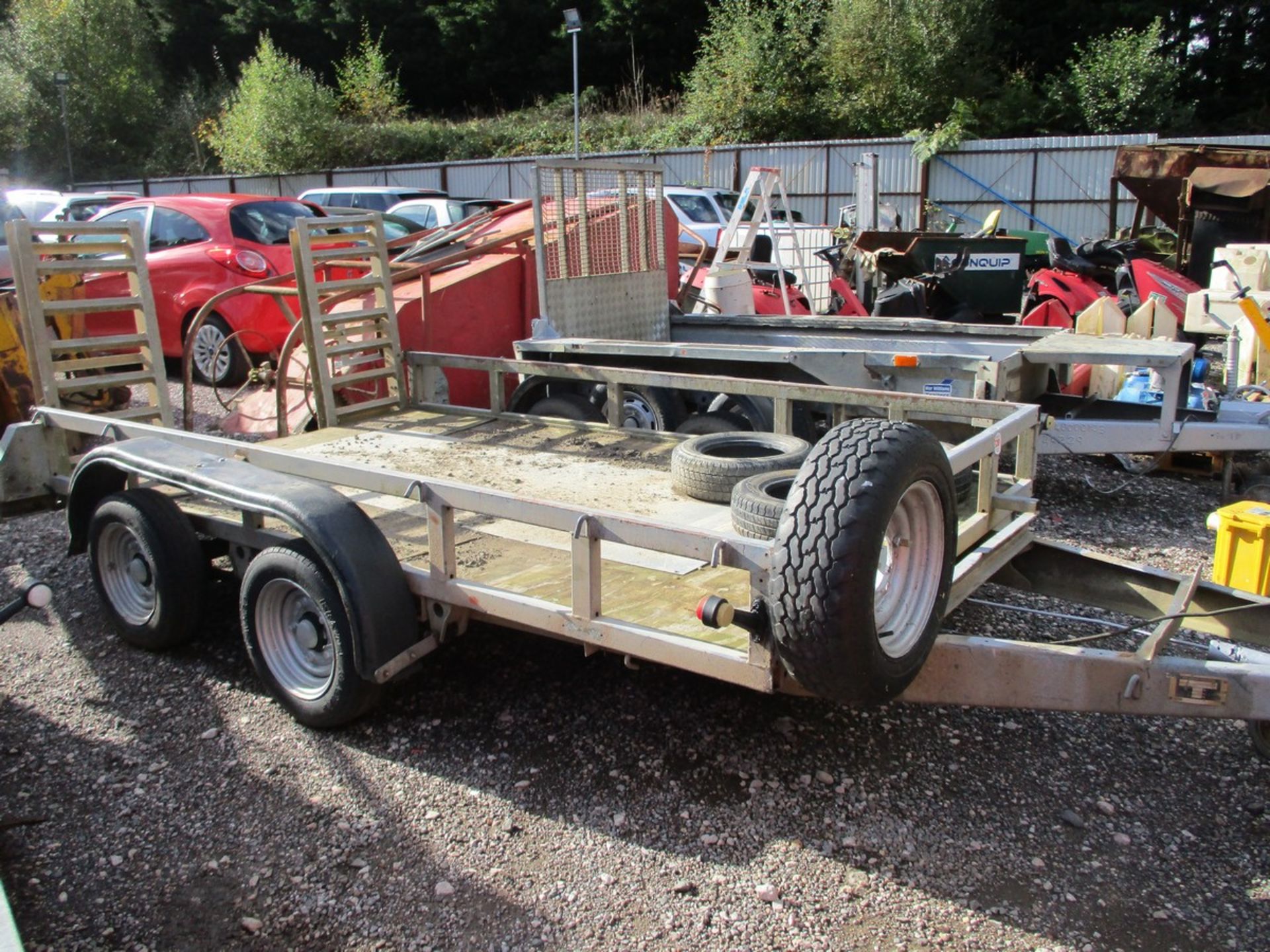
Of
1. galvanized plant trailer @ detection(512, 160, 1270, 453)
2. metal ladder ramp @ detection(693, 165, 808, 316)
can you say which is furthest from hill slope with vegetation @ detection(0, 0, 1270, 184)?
galvanized plant trailer @ detection(512, 160, 1270, 453)

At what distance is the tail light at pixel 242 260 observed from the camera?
9.76 metres

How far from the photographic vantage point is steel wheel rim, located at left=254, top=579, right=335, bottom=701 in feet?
12.5

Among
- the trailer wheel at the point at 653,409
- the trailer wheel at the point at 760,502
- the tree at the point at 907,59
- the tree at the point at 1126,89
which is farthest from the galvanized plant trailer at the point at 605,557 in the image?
the tree at the point at 907,59

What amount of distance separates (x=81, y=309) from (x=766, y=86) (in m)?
27.3

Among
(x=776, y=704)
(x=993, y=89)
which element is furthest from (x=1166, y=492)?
(x=993, y=89)

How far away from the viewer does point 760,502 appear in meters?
3.61

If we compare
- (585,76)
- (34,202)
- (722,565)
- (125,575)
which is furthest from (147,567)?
(585,76)

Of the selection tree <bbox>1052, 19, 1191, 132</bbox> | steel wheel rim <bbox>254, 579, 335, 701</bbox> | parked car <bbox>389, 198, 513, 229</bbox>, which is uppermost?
tree <bbox>1052, 19, 1191, 132</bbox>

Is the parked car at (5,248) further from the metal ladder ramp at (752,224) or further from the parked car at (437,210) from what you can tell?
the metal ladder ramp at (752,224)

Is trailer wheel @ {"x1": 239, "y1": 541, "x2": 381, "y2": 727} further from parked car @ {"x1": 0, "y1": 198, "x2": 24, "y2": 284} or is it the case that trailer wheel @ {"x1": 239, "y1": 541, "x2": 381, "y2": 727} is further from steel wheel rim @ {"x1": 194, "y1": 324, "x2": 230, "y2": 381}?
steel wheel rim @ {"x1": 194, "y1": 324, "x2": 230, "y2": 381}

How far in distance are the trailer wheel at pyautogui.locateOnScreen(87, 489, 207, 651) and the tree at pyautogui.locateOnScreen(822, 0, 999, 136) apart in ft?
88.5

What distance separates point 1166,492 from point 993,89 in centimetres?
2495

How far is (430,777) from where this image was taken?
3.57m

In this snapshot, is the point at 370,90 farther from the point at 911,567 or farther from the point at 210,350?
the point at 911,567
